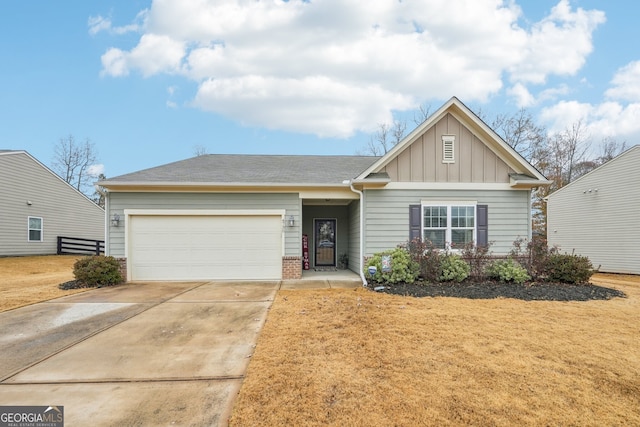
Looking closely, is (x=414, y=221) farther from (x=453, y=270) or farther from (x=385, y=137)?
(x=385, y=137)

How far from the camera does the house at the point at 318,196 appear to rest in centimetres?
1048

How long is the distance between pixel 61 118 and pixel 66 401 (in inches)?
1200

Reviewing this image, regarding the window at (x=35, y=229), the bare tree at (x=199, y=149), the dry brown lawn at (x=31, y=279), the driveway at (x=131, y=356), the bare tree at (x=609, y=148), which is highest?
the bare tree at (x=199, y=149)

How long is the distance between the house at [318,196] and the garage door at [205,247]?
0.03m

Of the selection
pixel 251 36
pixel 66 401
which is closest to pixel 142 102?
pixel 251 36

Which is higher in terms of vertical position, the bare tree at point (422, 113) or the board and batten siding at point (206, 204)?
the bare tree at point (422, 113)

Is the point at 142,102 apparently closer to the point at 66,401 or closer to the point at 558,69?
the point at 66,401

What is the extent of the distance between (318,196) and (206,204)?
347 centimetres

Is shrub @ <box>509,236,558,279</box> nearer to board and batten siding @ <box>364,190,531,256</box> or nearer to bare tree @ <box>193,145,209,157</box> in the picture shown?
board and batten siding @ <box>364,190,531,256</box>

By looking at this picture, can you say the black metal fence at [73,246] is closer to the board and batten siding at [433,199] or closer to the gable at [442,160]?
the board and batten siding at [433,199]

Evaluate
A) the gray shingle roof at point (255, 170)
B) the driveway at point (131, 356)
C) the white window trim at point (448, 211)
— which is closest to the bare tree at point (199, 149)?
the gray shingle roof at point (255, 170)

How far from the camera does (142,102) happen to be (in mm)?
18094

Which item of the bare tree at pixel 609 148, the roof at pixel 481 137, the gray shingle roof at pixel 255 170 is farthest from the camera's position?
the bare tree at pixel 609 148

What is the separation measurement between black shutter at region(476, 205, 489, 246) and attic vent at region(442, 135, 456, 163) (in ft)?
5.48
